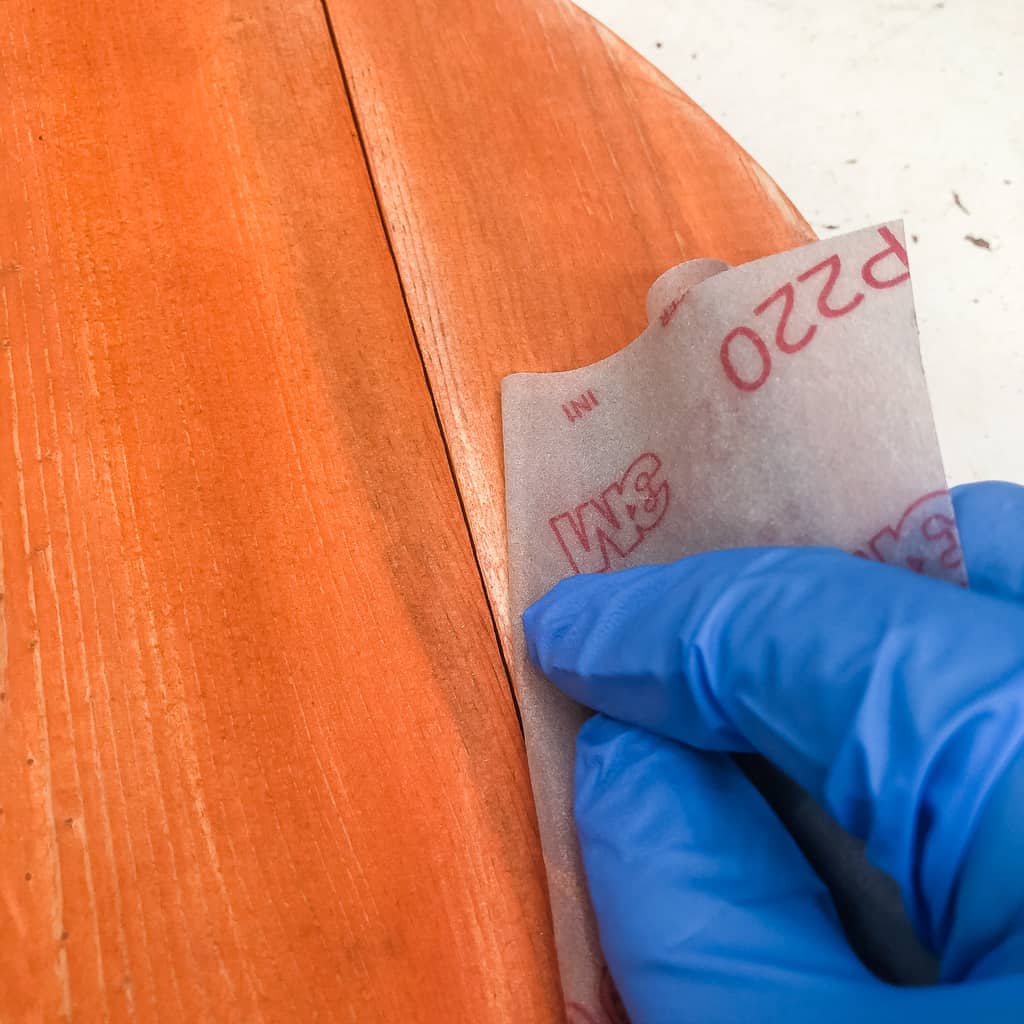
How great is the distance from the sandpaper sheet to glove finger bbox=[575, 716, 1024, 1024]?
35mm

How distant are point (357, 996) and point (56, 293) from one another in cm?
57

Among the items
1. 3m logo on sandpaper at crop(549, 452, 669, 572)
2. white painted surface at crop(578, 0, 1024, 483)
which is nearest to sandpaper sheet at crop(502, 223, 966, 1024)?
3m logo on sandpaper at crop(549, 452, 669, 572)

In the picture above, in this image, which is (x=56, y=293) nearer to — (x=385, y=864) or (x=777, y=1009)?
(x=385, y=864)

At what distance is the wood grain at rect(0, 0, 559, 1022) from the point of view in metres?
0.54

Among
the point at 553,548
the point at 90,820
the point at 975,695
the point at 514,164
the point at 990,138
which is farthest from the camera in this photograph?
the point at 990,138

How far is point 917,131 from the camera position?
43.1 inches

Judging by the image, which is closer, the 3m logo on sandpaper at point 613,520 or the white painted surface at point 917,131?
the 3m logo on sandpaper at point 613,520

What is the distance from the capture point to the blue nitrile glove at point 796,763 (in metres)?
0.44

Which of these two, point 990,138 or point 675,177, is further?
point 990,138

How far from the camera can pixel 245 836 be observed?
0.55 m

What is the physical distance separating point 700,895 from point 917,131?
39.8 inches

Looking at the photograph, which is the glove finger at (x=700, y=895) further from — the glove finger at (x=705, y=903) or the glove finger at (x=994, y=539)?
the glove finger at (x=994, y=539)

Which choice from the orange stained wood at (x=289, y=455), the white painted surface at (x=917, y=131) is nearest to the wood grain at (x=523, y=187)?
the orange stained wood at (x=289, y=455)

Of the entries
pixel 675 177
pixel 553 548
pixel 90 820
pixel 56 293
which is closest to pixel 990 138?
pixel 675 177
